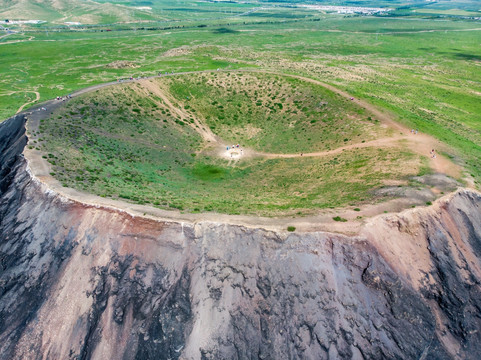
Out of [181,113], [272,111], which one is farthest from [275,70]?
[181,113]

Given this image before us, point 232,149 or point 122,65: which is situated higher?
point 232,149

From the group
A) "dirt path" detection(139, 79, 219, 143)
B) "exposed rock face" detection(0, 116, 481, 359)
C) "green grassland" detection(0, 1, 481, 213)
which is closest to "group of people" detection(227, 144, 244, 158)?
"green grassland" detection(0, 1, 481, 213)

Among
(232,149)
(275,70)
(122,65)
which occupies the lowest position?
(122,65)

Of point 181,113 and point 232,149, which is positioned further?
point 181,113

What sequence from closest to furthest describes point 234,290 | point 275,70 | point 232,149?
point 234,290, point 232,149, point 275,70

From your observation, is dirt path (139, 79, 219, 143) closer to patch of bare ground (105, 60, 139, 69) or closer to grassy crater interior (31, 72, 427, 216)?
grassy crater interior (31, 72, 427, 216)

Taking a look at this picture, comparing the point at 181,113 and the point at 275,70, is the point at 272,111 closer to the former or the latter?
the point at 181,113
